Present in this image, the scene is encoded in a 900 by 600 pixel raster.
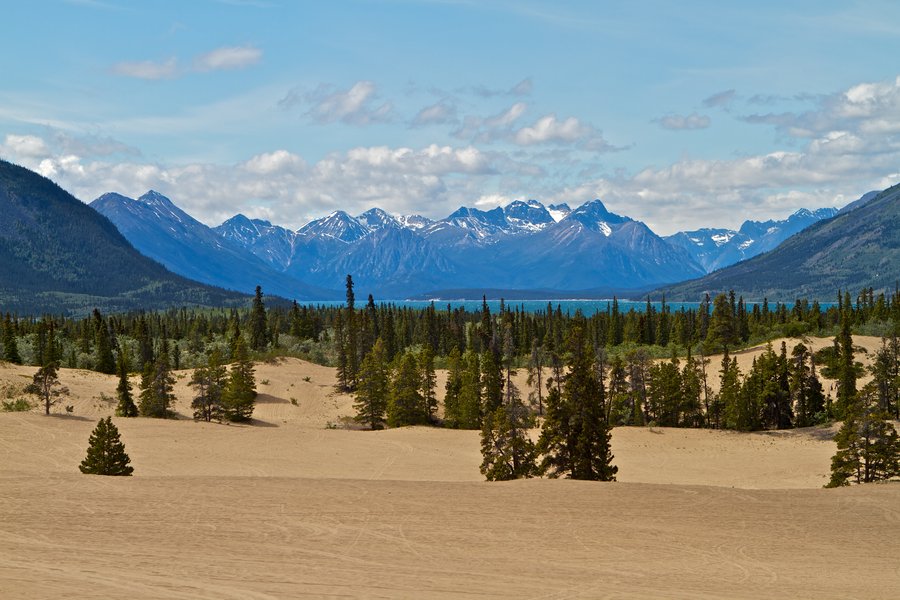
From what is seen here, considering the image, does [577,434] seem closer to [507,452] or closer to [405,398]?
[507,452]

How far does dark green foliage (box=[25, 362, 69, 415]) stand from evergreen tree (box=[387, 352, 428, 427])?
110 feet

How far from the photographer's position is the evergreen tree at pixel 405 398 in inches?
3351

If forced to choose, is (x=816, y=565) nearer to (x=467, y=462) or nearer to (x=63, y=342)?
(x=467, y=462)

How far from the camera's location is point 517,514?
28.2 metres

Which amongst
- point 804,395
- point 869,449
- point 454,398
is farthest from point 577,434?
point 804,395

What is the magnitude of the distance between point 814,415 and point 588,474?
54499mm

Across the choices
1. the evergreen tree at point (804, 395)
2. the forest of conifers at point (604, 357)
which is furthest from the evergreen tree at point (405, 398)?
the evergreen tree at point (804, 395)

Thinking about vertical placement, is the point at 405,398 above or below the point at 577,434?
below

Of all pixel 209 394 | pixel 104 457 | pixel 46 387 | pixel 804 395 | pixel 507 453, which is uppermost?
pixel 46 387

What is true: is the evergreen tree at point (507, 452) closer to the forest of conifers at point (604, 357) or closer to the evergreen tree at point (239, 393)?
the forest of conifers at point (604, 357)

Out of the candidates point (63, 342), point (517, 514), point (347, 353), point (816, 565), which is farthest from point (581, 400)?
point (63, 342)

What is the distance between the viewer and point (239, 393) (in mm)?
82438

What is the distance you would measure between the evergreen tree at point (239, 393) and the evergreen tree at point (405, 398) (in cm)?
1546

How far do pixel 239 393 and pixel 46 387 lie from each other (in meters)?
19.1
